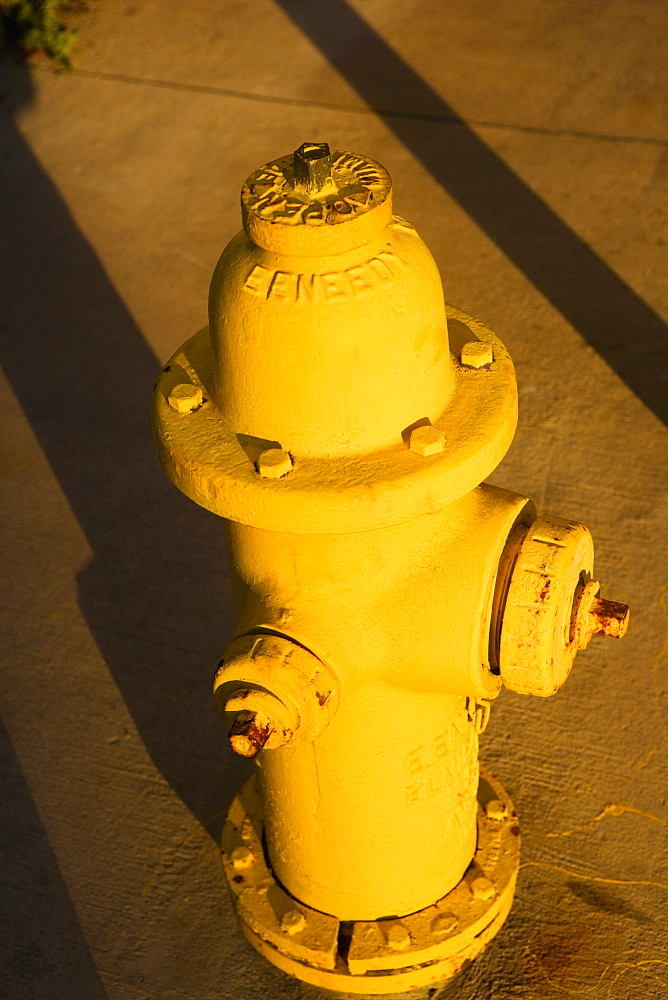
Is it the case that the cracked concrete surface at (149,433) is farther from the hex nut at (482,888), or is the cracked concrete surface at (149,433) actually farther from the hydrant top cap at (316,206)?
the hydrant top cap at (316,206)

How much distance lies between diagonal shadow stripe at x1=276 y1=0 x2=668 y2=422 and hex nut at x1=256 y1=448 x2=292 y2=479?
2.75m

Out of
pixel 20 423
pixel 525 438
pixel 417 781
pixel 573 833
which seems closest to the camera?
pixel 417 781

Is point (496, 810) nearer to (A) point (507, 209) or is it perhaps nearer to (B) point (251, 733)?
(B) point (251, 733)

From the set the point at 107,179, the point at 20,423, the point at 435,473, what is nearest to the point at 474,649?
the point at 435,473

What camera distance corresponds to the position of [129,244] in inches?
211

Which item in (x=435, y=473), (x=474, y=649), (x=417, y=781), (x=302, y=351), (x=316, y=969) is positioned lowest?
(x=316, y=969)

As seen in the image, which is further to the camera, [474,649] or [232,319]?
[474,649]

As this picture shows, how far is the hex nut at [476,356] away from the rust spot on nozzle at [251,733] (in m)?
0.72

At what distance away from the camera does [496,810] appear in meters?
2.83

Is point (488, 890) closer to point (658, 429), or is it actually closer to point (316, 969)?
point (316, 969)

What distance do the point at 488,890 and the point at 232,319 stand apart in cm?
153

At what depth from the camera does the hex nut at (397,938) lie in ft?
8.29

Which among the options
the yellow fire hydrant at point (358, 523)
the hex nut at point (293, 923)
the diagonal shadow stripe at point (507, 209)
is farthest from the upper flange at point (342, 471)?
the diagonal shadow stripe at point (507, 209)

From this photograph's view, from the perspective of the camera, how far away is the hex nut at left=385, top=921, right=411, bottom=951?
253 centimetres
